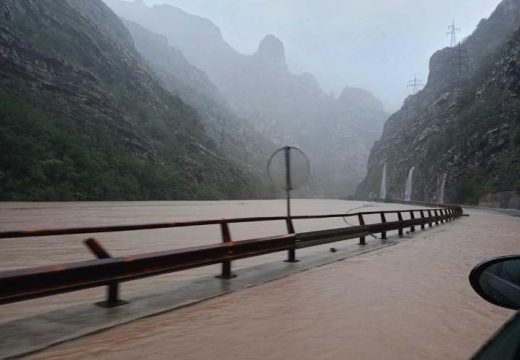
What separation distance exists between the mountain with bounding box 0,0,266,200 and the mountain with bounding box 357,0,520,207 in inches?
1832

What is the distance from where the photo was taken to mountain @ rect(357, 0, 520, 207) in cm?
7044

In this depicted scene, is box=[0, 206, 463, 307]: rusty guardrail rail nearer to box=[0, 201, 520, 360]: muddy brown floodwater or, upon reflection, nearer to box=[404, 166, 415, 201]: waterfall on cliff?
box=[0, 201, 520, 360]: muddy brown floodwater

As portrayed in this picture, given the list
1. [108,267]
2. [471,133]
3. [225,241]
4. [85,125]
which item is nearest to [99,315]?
[108,267]

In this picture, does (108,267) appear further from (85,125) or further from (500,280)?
(85,125)

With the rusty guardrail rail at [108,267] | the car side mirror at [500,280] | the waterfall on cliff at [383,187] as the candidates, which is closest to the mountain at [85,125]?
the waterfall on cliff at [383,187]

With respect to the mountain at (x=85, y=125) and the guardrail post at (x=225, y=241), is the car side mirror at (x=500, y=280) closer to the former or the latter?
the guardrail post at (x=225, y=241)

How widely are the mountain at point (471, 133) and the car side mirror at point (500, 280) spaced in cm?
5874

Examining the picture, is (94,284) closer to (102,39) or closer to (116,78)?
(116,78)

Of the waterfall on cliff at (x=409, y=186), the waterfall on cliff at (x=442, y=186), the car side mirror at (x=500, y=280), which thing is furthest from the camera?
the waterfall on cliff at (x=409, y=186)

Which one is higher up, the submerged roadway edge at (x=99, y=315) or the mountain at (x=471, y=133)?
the mountain at (x=471, y=133)

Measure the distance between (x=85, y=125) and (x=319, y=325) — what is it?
92.7m

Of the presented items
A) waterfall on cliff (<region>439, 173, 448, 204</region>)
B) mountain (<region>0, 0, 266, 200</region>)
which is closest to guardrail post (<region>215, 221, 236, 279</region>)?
mountain (<region>0, 0, 266, 200</region>)

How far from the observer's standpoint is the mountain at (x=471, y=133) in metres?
70.4

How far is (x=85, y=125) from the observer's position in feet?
299
